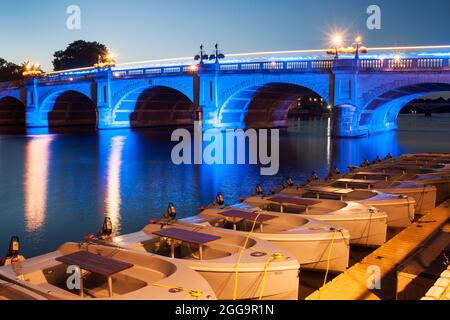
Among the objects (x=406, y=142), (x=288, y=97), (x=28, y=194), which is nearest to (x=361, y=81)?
(x=406, y=142)

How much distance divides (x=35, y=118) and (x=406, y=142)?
6027cm

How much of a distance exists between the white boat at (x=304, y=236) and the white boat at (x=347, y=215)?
32.9 inches

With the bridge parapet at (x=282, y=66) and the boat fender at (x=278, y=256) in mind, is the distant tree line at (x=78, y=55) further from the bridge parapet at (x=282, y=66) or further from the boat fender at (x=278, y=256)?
the boat fender at (x=278, y=256)

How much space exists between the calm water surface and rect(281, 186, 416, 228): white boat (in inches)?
206

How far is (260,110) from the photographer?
70.6m

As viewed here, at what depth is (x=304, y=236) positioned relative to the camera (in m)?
10.6

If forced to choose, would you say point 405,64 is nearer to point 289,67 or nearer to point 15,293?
point 289,67

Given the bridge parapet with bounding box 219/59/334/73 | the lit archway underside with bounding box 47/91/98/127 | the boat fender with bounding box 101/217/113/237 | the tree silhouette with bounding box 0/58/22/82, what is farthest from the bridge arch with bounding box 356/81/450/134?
the tree silhouette with bounding box 0/58/22/82

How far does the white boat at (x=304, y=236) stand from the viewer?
10.7 m

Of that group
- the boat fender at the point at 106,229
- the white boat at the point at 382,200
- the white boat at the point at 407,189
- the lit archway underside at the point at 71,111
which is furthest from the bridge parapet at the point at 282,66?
the boat fender at the point at 106,229

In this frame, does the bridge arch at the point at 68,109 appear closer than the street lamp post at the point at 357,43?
No

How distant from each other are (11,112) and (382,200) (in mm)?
95308
